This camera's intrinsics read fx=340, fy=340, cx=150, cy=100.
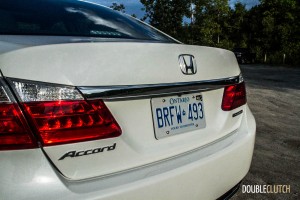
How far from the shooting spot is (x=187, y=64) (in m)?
1.68

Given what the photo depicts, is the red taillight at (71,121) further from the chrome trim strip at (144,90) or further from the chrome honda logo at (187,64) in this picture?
the chrome honda logo at (187,64)

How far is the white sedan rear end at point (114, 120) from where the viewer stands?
122 cm

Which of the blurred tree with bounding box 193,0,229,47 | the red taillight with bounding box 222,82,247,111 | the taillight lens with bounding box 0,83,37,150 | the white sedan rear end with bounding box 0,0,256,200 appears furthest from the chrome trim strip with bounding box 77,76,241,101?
the blurred tree with bounding box 193,0,229,47

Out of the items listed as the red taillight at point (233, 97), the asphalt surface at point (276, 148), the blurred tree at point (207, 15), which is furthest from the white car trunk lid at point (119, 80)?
the blurred tree at point (207, 15)

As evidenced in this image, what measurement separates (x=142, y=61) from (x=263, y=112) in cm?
502

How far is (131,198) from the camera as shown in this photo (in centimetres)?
136

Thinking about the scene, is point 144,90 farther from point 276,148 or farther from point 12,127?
point 276,148

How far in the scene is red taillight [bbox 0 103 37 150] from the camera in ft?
3.98

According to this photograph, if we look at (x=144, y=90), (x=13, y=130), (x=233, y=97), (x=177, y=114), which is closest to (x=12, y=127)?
(x=13, y=130)

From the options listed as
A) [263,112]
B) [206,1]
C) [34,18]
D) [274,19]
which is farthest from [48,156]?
[274,19]

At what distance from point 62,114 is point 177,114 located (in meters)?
0.60

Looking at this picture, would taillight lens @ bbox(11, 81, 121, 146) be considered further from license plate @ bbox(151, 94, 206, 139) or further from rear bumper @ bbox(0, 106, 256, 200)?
license plate @ bbox(151, 94, 206, 139)

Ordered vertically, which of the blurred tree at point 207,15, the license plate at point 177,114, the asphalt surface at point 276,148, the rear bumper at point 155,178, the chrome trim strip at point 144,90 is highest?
the blurred tree at point 207,15

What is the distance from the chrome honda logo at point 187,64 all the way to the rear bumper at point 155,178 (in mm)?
408
